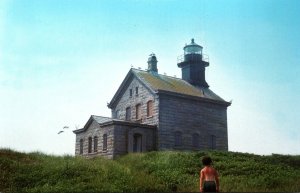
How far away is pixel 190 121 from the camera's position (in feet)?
133

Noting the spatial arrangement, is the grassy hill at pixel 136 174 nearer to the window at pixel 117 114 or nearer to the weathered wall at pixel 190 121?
the weathered wall at pixel 190 121

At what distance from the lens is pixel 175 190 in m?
23.5

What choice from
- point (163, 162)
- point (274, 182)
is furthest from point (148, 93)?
point (274, 182)

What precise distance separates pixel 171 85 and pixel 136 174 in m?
17.4

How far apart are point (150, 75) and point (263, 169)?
1830 cm

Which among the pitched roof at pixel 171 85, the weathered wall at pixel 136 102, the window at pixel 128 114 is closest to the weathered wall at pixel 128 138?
the weathered wall at pixel 136 102

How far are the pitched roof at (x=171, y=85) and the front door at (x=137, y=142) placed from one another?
14.1 ft

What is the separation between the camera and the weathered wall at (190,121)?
3856cm

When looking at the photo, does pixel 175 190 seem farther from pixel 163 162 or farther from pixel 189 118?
pixel 189 118

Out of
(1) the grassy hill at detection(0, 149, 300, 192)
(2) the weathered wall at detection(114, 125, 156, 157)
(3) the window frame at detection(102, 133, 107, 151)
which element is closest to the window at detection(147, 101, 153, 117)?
(2) the weathered wall at detection(114, 125, 156, 157)

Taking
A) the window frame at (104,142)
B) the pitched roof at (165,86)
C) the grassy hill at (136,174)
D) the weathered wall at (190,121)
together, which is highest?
the pitched roof at (165,86)

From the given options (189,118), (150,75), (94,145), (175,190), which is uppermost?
(150,75)

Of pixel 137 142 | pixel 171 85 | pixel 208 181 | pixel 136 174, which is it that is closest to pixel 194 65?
pixel 171 85

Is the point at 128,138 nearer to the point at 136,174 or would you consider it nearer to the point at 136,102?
the point at 136,102
